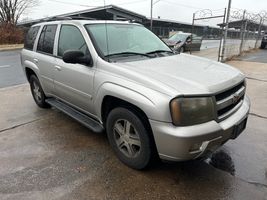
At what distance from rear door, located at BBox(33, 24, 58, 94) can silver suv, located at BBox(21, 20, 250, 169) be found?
0.02 metres

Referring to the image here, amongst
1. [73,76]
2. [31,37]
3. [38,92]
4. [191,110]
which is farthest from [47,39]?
[191,110]

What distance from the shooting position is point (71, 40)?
4.04 meters

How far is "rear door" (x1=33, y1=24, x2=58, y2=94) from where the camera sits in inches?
177

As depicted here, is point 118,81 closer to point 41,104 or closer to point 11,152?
point 11,152

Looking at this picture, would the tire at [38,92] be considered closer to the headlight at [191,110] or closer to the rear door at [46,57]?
the rear door at [46,57]

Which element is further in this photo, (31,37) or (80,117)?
(31,37)

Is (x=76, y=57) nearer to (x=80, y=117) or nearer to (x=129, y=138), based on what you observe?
(x=80, y=117)

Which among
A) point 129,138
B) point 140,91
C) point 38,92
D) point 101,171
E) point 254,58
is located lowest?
point 254,58

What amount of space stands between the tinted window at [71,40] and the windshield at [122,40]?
0.19 m

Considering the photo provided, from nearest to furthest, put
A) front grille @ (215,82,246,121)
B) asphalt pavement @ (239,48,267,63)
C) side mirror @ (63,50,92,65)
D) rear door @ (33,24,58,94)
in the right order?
front grille @ (215,82,246,121)
side mirror @ (63,50,92,65)
rear door @ (33,24,58,94)
asphalt pavement @ (239,48,267,63)

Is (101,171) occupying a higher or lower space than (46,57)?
lower

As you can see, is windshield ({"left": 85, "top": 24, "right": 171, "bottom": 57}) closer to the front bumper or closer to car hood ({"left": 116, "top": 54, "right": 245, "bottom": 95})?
car hood ({"left": 116, "top": 54, "right": 245, "bottom": 95})

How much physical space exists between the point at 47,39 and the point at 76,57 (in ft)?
5.38

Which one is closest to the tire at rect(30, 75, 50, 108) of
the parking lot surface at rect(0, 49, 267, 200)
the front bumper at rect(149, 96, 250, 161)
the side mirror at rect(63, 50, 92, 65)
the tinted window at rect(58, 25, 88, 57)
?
the parking lot surface at rect(0, 49, 267, 200)
